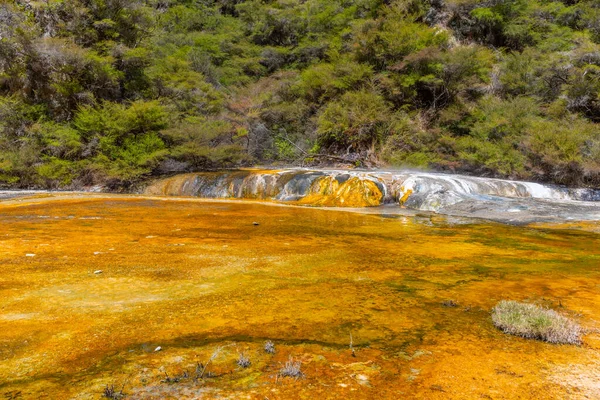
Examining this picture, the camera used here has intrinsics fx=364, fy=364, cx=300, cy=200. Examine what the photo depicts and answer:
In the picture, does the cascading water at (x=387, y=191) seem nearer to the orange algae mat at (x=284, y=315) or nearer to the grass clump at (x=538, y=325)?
the orange algae mat at (x=284, y=315)

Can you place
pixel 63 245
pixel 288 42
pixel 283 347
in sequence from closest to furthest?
pixel 283 347 < pixel 63 245 < pixel 288 42

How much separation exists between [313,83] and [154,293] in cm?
2110

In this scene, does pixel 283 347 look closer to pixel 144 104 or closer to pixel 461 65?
pixel 144 104

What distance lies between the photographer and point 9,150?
1505cm

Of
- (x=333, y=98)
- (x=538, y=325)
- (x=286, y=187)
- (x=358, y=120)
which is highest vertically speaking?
(x=333, y=98)

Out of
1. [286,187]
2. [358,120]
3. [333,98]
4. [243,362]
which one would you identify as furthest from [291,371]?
[333,98]

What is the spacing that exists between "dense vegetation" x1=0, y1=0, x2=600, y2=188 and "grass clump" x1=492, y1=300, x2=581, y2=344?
13611mm

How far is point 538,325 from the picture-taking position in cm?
248

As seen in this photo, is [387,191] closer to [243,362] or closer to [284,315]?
[284,315]

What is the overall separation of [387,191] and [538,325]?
1030 centimetres

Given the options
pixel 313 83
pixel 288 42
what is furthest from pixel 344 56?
pixel 288 42

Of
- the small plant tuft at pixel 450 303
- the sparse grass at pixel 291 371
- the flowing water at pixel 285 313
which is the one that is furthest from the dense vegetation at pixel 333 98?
the sparse grass at pixel 291 371

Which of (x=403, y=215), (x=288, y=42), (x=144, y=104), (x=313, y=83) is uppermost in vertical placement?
(x=288, y=42)

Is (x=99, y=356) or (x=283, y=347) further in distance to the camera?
(x=283, y=347)
